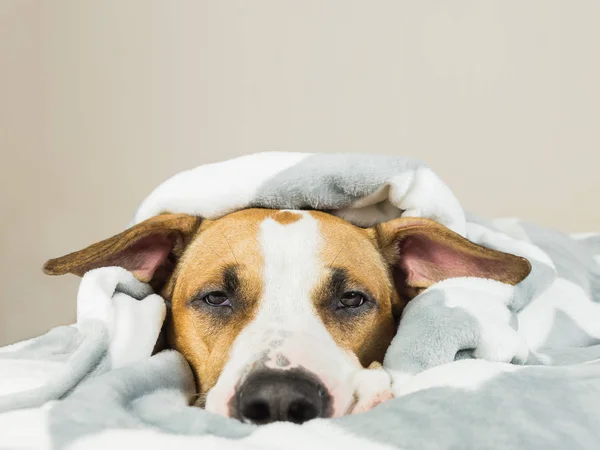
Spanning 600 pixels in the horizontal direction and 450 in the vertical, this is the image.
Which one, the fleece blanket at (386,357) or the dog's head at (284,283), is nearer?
the fleece blanket at (386,357)

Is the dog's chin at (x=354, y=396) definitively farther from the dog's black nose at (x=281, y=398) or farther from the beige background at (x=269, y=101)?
the beige background at (x=269, y=101)

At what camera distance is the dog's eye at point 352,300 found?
1.26 meters

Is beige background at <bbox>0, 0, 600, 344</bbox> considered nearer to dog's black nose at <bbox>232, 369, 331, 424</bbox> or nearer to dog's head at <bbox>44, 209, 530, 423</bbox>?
dog's head at <bbox>44, 209, 530, 423</bbox>

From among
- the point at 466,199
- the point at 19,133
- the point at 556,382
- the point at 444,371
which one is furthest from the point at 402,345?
the point at 19,133

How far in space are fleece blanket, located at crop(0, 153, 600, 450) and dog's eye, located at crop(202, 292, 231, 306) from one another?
10 centimetres

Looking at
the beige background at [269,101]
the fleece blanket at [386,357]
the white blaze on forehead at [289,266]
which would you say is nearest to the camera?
the fleece blanket at [386,357]

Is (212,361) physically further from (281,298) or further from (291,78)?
(291,78)

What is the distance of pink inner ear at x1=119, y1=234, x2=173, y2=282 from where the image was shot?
1.42 m

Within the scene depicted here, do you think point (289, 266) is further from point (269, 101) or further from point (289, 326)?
point (269, 101)

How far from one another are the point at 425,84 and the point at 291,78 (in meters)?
0.54

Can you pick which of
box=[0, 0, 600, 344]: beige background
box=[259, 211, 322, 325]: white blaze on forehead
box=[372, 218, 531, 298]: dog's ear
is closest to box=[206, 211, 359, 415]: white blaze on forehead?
box=[259, 211, 322, 325]: white blaze on forehead

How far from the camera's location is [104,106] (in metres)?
2.70

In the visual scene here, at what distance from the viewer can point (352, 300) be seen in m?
1.28

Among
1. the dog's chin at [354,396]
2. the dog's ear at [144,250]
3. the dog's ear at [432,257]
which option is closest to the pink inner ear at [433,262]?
the dog's ear at [432,257]
